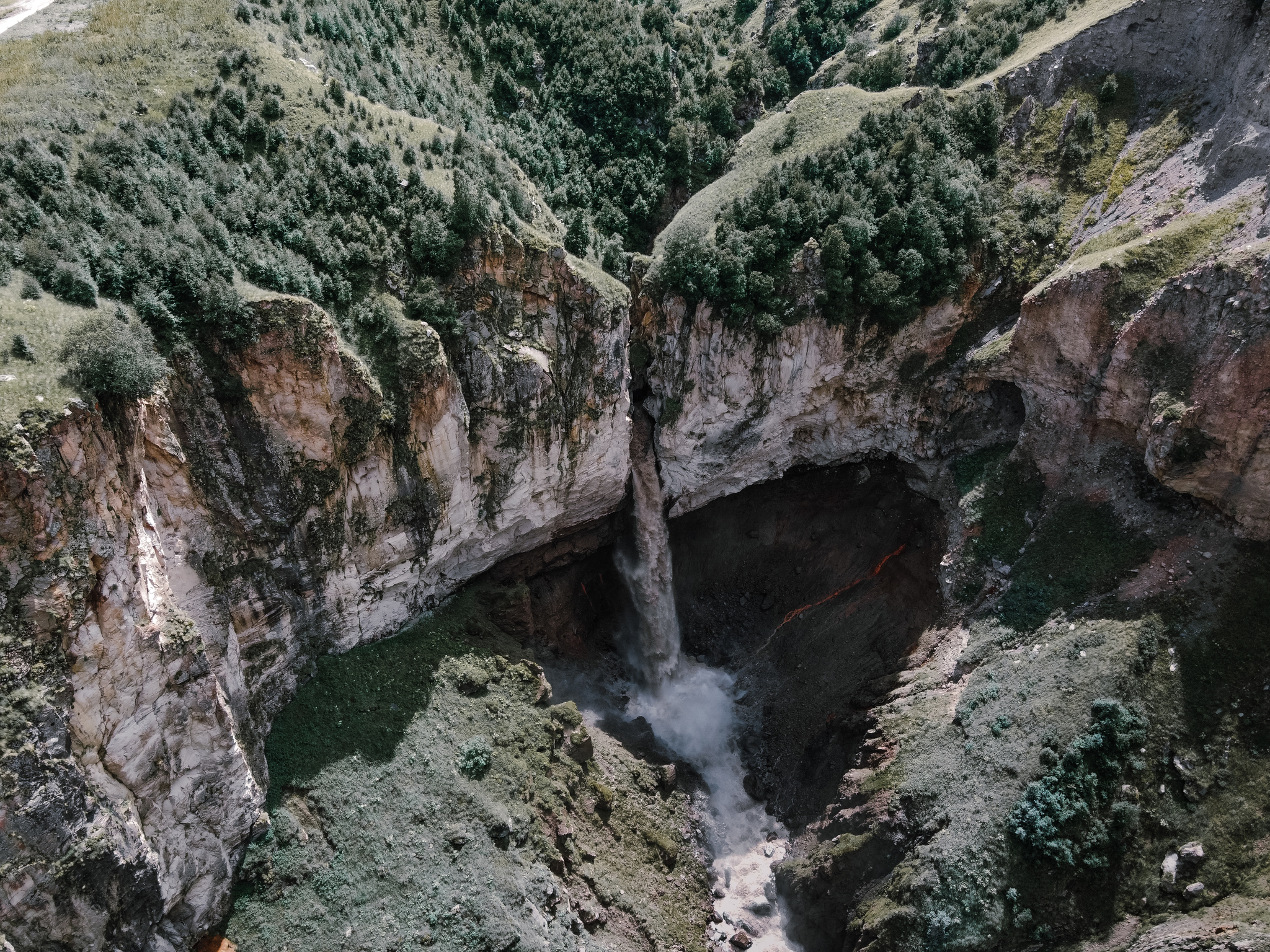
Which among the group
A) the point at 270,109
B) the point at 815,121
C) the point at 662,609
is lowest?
the point at 662,609

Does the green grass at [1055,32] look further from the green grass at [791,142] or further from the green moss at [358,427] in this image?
the green moss at [358,427]

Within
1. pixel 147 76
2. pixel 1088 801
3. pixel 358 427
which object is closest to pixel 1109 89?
pixel 1088 801

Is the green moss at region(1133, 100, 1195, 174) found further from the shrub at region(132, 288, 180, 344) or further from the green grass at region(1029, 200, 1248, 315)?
the shrub at region(132, 288, 180, 344)

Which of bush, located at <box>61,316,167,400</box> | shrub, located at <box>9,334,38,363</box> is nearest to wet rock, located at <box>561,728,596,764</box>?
bush, located at <box>61,316,167,400</box>

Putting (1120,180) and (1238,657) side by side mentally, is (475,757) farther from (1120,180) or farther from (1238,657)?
(1120,180)

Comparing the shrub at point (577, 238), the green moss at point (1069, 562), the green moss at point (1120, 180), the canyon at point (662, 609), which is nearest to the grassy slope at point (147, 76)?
the shrub at point (577, 238)

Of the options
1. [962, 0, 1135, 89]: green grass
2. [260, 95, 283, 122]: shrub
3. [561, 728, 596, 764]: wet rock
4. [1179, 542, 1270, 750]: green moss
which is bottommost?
[561, 728, 596, 764]: wet rock
